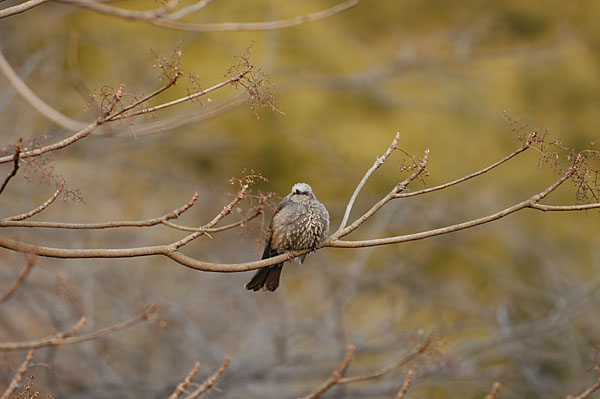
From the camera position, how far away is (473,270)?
40.5 ft

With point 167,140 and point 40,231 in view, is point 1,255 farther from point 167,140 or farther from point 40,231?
point 167,140

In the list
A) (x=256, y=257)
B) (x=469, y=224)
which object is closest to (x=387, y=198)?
(x=469, y=224)

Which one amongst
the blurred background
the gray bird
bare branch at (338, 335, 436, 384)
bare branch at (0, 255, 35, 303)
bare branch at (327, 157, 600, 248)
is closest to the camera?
bare branch at (0, 255, 35, 303)

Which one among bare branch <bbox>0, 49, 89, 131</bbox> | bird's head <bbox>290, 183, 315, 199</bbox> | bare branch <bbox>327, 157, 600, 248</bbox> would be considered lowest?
bare branch <bbox>327, 157, 600, 248</bbox>

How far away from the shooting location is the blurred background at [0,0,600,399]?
725cm

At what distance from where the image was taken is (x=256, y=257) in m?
6.70

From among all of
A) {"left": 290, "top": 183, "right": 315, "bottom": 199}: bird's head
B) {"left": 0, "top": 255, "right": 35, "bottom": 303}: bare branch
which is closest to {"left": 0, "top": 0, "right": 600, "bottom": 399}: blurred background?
{"left": 290, "top": 183, "right": 315, "bottom": 199}: bird's head

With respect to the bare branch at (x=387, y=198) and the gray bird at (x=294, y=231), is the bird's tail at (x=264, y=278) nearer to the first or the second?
the gray bird at (x=294, y=231)

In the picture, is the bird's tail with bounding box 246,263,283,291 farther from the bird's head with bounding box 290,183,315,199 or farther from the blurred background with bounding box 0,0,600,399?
the blurred background with bounding box 0,0,600,399

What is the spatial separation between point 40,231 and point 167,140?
1747 mm

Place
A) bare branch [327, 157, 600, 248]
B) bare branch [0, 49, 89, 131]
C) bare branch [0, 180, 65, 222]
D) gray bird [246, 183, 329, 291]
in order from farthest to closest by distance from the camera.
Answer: gray bird [246, 183, 329, 291] < bare branch [0, 49, 89, 131] < bare branch [327, 157, 600, 248] < bare branch [0, 180, 65, 222]

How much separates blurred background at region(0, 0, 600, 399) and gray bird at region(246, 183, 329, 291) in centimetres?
82

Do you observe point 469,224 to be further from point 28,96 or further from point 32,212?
point 28,96

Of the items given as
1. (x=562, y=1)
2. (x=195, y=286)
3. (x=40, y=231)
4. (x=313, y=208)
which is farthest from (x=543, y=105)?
(x=313, y=208)
